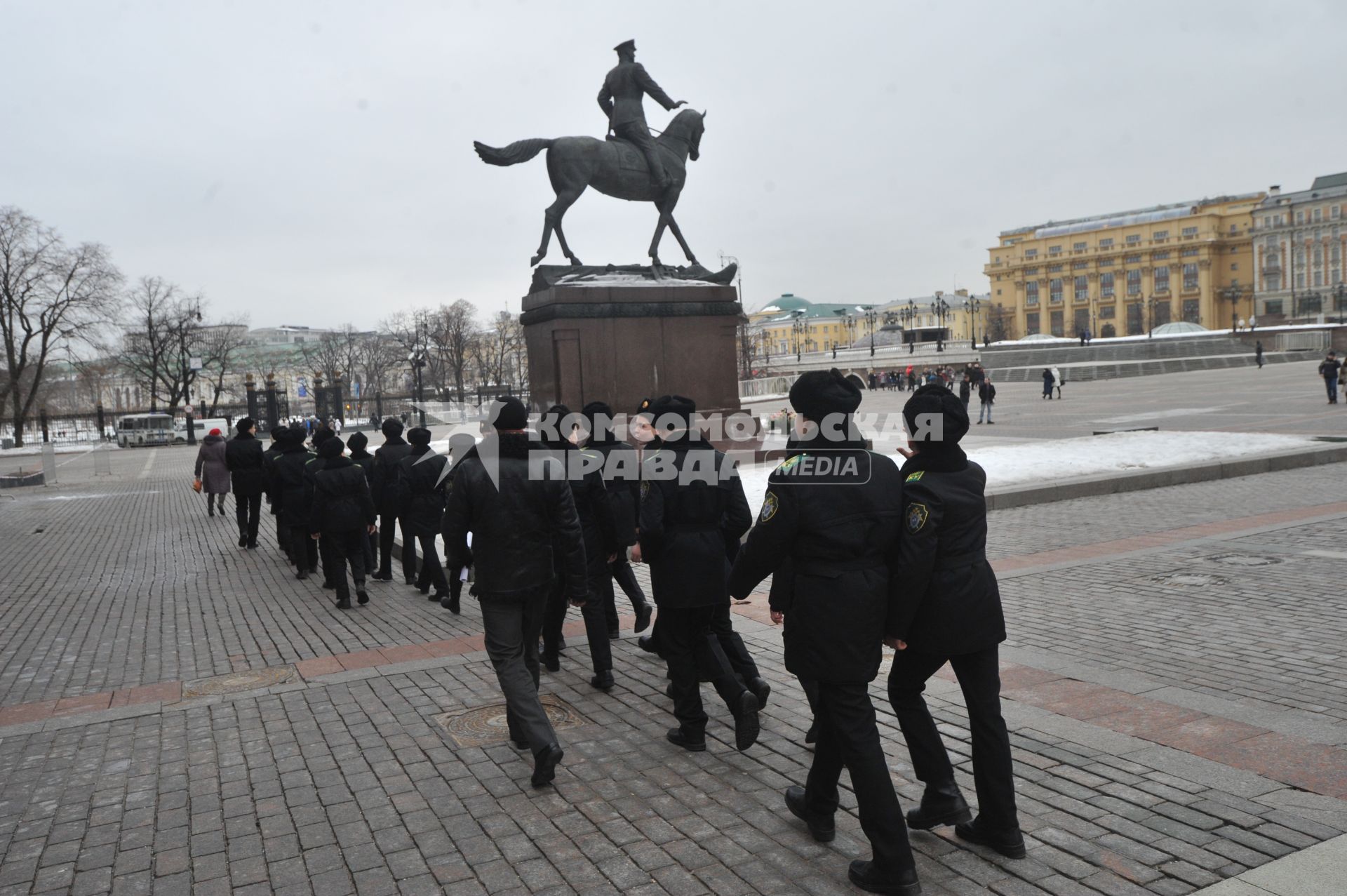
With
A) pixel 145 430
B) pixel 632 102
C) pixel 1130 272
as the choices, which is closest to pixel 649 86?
pixel 632 102

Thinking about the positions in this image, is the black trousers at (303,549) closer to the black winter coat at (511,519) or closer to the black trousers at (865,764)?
the black winter coat at (511,519)

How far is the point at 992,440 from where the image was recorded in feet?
72.4

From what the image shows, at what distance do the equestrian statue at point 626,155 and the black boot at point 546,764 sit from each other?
11434 millimetres

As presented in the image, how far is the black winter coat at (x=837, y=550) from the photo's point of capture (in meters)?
3.58

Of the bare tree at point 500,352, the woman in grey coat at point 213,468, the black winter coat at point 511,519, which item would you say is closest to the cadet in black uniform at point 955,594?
the black winter coat at point 511,519

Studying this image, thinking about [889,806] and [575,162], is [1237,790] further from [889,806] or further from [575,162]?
[575,162]

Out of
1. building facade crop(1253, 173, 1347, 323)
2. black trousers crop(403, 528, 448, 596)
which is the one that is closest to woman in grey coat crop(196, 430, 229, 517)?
black trousers crop(403, 528, 448, 596)

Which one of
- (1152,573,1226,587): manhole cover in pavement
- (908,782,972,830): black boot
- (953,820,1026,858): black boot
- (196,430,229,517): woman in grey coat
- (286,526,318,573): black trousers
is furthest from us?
(196,430,229,517): woman in grey coat

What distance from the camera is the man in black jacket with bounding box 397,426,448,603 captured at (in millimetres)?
9242

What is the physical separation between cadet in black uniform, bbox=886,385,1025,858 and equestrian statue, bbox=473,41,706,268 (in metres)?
12.0

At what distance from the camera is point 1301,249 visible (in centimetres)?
10731

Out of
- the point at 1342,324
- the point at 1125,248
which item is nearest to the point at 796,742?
the point at 1342,324

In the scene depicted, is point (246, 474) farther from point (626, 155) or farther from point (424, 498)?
point (626, 155)

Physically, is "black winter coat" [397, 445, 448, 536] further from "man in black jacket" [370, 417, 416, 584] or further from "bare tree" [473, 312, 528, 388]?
"bare tree" [473, 312, 528, 388]
